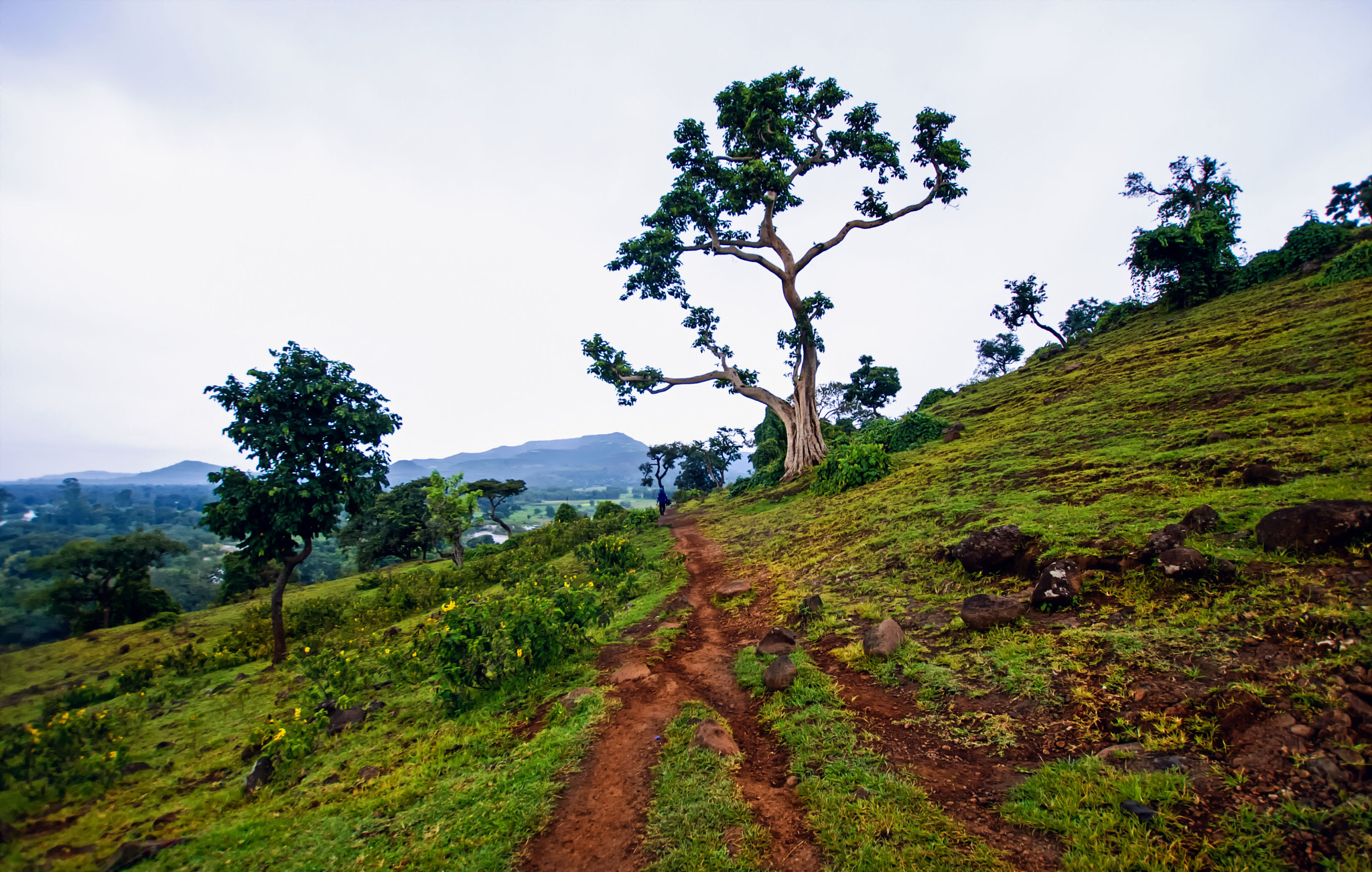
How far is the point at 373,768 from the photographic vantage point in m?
4.89

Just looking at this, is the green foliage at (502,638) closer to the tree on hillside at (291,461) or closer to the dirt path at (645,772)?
the dirt path at (645,772)

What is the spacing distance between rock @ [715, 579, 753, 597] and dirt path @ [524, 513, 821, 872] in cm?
178

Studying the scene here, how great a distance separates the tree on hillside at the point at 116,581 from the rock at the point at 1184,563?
1060 inches

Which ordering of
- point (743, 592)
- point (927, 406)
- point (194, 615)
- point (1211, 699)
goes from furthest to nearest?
1. point (927, 406)
2. point (194, 615)
3. point (743, 592)
4. point (1211, 699)

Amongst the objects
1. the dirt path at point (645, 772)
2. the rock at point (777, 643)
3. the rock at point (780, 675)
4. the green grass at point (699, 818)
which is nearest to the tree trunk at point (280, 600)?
the dirt path at point (645, 772)

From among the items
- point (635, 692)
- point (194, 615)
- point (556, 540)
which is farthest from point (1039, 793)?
point (194, 615)

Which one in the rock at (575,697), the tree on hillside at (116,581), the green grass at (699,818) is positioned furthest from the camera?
the tree on hillside at (116,581)

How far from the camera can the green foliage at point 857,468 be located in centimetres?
1659

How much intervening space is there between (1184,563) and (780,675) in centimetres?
438

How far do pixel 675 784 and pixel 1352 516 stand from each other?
6826 millimetres

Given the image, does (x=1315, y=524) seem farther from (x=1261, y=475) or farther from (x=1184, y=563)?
(x=1261, y=475)

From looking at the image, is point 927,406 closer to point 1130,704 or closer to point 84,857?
point 1130,704

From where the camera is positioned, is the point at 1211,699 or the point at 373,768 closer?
the point at 1211,699

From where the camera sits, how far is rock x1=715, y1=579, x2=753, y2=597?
951 centimetres
